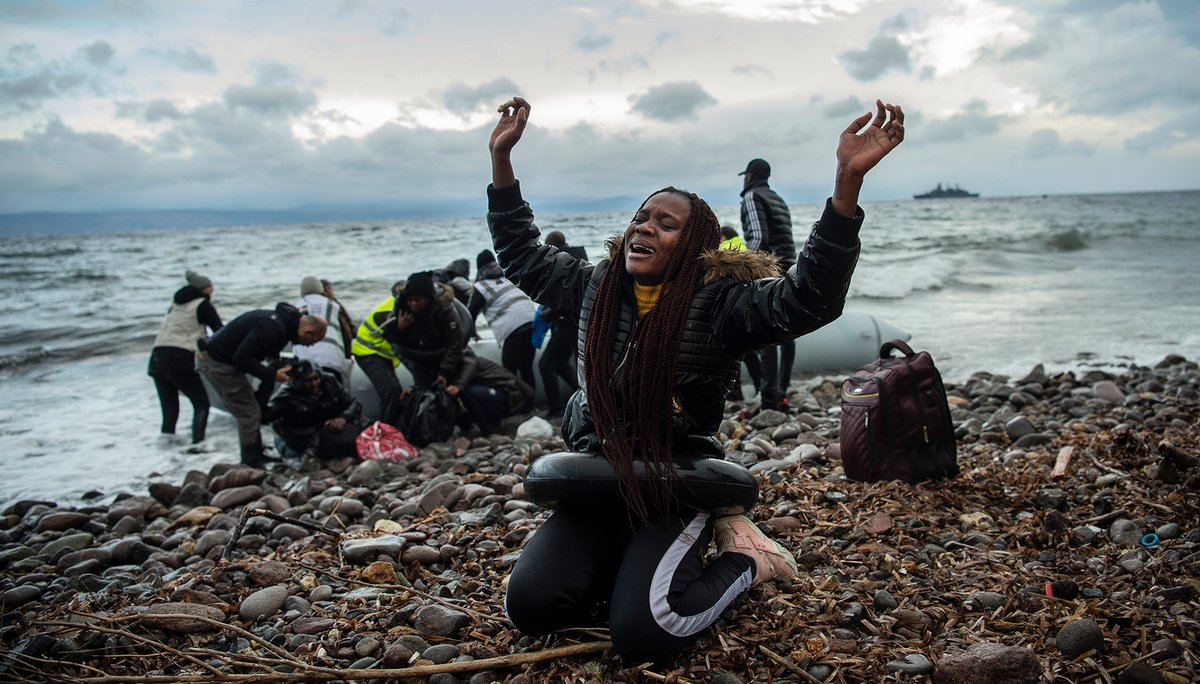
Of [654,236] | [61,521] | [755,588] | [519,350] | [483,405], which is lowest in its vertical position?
[61,521]

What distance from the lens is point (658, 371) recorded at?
2.81 metres

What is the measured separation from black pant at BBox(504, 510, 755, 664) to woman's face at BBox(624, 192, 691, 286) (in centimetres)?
93

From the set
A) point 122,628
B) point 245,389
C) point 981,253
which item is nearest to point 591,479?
point 122,628

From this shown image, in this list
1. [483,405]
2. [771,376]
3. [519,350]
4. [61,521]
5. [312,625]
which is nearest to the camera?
[312,625]

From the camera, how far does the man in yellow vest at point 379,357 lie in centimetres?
755

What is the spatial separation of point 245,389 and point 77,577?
3155 mm

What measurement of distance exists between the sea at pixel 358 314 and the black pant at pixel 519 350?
1.52m

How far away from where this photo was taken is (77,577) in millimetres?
4176

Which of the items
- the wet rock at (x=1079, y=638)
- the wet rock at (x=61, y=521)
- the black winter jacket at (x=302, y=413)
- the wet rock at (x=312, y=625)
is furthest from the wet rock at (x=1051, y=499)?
the wet rock at (x=61, y=521)

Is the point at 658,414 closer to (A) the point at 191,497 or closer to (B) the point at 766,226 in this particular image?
(B) the point at 766,226

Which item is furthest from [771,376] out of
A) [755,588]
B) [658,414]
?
[658,414]

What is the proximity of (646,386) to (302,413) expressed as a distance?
197 inches

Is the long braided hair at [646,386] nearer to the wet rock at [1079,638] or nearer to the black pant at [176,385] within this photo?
the wet rock at [1079,638]

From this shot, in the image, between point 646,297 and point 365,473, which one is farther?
point 365,473
